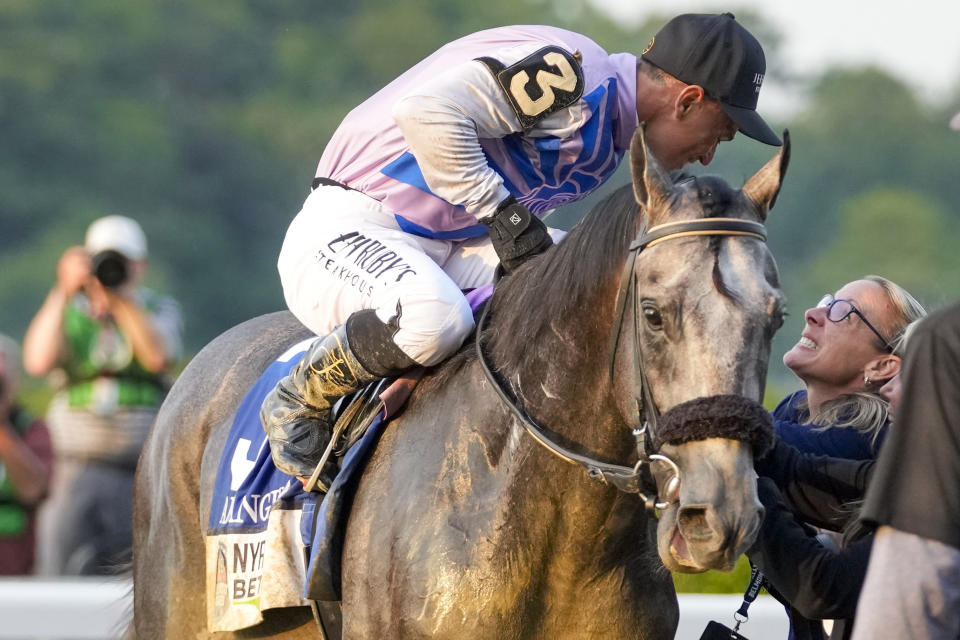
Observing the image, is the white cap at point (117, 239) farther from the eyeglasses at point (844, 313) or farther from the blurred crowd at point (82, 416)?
the eyeglasses at point (844, 313)

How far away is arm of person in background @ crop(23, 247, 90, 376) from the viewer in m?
7.96

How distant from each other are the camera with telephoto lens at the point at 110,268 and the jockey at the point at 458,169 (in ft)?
12.7

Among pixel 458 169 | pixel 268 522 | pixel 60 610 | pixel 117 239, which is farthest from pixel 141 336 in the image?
pixel 458 169

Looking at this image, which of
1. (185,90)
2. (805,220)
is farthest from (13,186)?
(805,220)

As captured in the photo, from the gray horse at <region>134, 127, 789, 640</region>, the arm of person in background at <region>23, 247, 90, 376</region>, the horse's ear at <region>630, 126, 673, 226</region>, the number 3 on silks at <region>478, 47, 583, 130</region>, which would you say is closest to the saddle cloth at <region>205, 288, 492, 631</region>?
the gray horse at <region>134, 127, 789, 640</region>

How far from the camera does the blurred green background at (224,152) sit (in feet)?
109

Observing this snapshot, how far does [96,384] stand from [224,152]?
93.1 feet

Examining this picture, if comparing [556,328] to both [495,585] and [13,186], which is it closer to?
[495,585]

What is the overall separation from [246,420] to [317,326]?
0.42 metres

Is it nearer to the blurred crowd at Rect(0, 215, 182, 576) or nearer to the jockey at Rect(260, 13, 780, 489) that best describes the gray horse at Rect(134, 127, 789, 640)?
the jockey at Rect(260, 13, 780, 489)

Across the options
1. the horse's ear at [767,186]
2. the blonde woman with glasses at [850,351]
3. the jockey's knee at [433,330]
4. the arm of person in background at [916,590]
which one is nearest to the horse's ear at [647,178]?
the horse's ear at [767,186]

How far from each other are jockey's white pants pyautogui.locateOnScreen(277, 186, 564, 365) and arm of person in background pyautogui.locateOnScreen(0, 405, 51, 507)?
3725 millimetres

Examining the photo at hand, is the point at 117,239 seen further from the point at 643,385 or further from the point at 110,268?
the point at 643,385

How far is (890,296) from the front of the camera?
4207 mm
